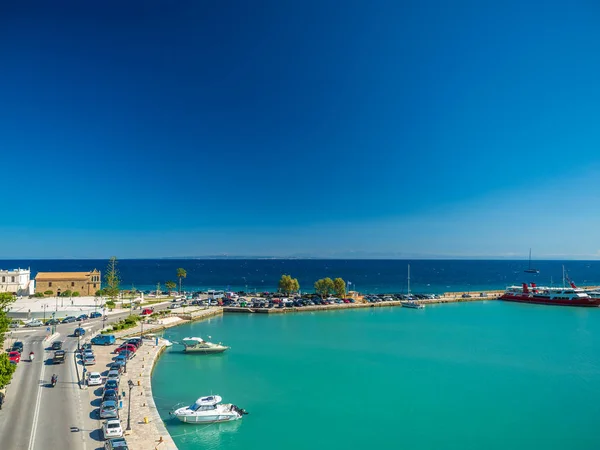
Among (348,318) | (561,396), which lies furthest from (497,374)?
(348,318)

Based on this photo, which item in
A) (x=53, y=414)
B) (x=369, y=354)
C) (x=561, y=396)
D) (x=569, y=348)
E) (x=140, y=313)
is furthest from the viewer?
(x=140, y=313)

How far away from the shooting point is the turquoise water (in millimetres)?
24328

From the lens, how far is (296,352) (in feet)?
144

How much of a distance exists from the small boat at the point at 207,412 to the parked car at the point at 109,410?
14.2 ft

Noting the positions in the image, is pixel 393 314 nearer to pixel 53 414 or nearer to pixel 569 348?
pixel 569 348

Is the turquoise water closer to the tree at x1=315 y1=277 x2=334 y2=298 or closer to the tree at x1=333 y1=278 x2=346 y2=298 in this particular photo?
the tree at x1=315 y1=277 x2=334 y2=298

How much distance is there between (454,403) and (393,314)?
148 feet

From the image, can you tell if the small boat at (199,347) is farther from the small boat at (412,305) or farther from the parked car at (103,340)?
the small boat at (412,305)

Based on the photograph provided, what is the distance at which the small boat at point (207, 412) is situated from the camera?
25.0 m

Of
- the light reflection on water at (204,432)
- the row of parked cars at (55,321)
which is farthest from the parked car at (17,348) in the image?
the light reflection on water at (204,432)

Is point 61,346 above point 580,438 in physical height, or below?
above

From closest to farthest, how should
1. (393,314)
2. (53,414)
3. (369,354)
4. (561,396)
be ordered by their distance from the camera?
1. (53,414)
2. (561,396)
3. (369,354)
4. (393,314)

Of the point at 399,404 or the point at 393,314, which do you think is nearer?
the point at 399,404

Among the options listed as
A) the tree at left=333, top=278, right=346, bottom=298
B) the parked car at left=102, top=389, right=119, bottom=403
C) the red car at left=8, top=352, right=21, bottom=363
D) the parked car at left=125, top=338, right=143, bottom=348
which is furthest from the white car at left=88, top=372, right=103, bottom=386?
the tree at left=333, top=278, right=346, bottom=298
